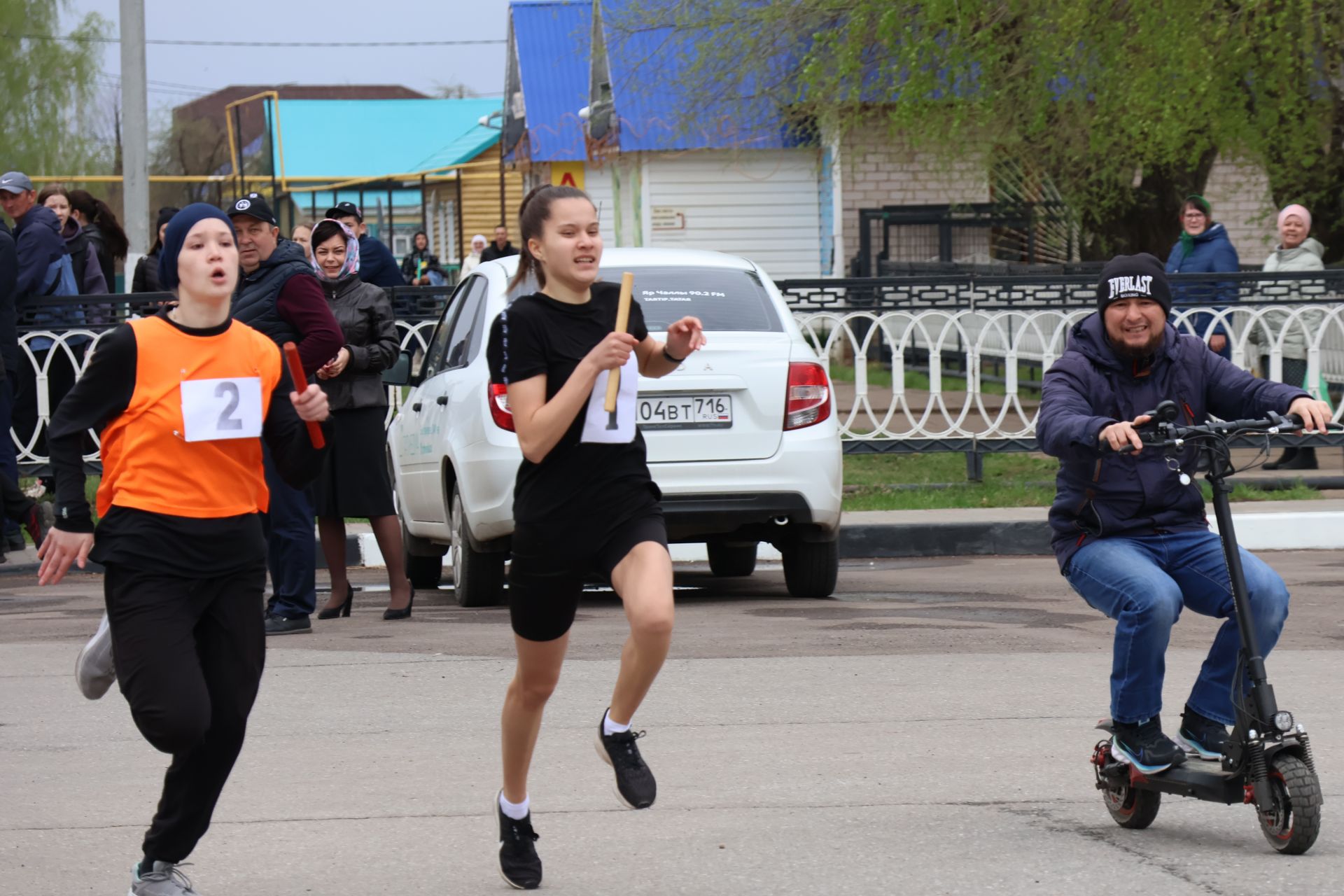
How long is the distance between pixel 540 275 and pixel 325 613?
4955 mm

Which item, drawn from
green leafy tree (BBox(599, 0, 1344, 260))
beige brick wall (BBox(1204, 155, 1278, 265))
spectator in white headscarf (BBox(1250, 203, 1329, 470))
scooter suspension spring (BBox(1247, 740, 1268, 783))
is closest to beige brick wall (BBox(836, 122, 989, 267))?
beige brick wall (BBox(1204, 155, 1278, 265))

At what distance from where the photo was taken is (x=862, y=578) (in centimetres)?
1101

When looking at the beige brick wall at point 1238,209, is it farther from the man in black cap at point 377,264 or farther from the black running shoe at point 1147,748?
the black running shoe at point 1147,748

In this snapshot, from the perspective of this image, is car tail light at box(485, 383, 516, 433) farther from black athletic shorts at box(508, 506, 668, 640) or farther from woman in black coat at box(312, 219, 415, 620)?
black athletic shorts at box(508, 506, 668, 640)

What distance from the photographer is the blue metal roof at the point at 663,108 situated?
2645cm

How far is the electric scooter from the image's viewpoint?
4.84 m

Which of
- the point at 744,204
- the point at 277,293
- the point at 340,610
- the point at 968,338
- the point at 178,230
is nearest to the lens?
the point at 178,230

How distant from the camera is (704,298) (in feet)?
31.6

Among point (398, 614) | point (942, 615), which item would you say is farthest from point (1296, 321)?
point (398, 614)

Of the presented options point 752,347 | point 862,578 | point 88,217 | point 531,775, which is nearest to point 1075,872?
point 531,775

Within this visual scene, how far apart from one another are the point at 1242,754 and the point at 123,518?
274 centimetres

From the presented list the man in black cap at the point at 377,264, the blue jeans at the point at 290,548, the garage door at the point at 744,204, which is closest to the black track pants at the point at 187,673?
the blue jeans at the point at 290,548

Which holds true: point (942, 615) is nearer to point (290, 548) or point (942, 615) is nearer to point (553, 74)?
point (290, 548)

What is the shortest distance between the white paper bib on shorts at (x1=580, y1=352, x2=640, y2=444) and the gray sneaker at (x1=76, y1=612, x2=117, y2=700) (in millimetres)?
1214
